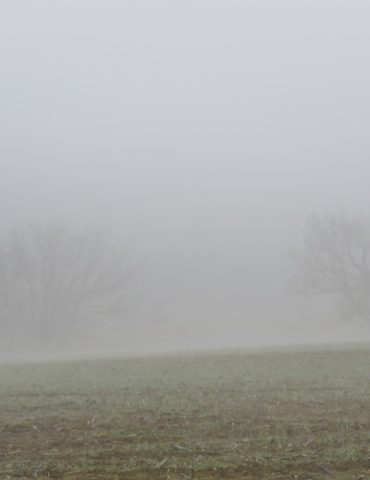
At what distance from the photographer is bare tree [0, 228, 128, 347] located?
68.3 metres

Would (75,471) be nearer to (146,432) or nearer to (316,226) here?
(146,432)

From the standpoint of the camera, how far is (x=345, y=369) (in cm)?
2223

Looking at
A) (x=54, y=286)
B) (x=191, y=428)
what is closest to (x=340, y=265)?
(x=54, y=286)

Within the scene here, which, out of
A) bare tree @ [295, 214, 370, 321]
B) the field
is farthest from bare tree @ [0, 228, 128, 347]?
the field

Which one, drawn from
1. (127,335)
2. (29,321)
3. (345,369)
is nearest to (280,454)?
(345,369)

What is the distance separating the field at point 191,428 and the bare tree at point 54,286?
49335mm

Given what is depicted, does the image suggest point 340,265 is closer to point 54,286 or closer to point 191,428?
point 54,286

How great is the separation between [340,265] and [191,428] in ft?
176

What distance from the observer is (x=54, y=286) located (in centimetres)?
7094

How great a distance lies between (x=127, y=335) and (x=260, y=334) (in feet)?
60.3

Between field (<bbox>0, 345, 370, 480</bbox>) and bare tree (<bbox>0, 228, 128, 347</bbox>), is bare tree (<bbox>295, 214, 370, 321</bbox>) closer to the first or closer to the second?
bare tree (<bbox>0, 228, 128, 347</bbox>)

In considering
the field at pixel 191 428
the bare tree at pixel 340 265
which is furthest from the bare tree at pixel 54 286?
the field at pixel 191 428

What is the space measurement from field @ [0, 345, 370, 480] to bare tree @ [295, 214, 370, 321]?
41209mm

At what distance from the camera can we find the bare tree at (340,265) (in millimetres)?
60062
